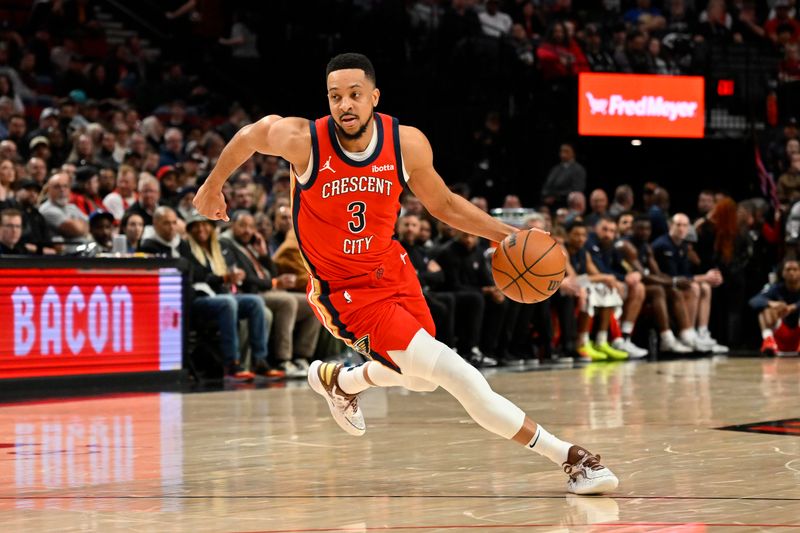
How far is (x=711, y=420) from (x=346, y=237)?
12.0 ft

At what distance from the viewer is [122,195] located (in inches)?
547

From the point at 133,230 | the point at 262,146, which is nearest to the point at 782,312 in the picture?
the point at 133,230

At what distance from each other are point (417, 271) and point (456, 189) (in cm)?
305

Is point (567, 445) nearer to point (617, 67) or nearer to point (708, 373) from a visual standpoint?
point (708, 373)

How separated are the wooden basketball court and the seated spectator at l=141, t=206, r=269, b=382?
1.43m

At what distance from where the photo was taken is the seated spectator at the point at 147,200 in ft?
42.2

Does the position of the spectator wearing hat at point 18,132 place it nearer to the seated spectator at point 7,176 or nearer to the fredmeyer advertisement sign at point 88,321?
the seated spectator at point 7,176

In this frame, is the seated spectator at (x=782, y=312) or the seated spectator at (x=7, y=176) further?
the seated spectator at (x=782, y=312)

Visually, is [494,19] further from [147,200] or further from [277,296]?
[147,200]

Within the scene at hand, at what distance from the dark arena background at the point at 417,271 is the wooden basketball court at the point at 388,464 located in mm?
35

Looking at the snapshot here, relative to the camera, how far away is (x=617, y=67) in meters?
19.8

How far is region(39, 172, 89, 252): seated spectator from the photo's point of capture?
12.5m

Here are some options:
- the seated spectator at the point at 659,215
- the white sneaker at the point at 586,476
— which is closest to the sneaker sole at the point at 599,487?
the white sneaker at the point at 586,476

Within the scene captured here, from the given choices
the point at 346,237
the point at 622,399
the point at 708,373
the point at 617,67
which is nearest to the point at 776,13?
the point at 617,67
